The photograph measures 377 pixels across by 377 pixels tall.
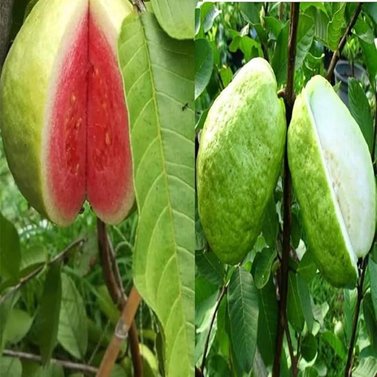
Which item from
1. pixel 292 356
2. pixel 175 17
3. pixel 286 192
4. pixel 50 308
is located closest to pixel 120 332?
pixel 50 308

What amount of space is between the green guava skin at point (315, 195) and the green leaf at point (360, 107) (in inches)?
3.3

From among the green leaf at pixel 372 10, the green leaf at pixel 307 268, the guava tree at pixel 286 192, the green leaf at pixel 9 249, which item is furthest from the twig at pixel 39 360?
the green leaf at pixel 372 10

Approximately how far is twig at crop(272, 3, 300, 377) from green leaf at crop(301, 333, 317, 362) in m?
0.04

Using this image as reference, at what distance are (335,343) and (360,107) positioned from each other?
0.58ft

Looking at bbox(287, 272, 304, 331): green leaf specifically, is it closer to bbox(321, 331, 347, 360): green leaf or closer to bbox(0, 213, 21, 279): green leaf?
bbox(321, 331, 347, 360): green leaf

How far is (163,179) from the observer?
1.35 feet

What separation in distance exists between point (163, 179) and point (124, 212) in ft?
0.14

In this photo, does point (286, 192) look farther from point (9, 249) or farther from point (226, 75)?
point (9, 249)

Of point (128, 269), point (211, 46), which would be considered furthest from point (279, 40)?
point (128, 269)

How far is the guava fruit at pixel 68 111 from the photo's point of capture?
39 cm

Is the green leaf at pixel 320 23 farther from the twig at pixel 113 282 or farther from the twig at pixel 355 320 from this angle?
the twig at pixel 113 282

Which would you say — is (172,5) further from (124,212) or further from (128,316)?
(128,316)

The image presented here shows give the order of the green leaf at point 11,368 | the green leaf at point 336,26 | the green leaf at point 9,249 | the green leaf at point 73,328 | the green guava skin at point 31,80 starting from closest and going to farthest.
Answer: the green guava skin at point 31,80, the green leaf at point 336,26, the green leaf at point 9,249, the green leaf at point 11,368, the green leaf at point 73,328

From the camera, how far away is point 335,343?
599 mm
